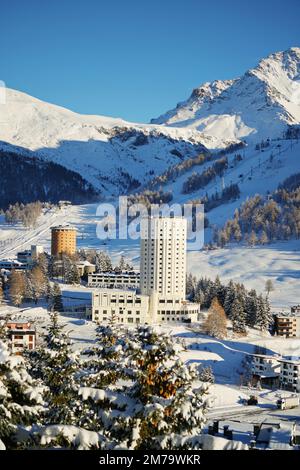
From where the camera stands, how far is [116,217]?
105250 mm

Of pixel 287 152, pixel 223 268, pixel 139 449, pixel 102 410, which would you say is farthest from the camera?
pixel 287 152

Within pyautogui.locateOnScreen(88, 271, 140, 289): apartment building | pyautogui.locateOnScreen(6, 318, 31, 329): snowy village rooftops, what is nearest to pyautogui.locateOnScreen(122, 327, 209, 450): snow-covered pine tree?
pyautogui.locateOnScreen(6, 318, 31, 329): snowy village rooftops

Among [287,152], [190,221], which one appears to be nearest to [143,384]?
[190,221]

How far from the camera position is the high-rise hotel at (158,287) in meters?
42.4

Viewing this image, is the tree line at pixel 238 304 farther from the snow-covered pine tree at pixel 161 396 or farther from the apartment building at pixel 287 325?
the snow-covered pine tree at pixel 161 396

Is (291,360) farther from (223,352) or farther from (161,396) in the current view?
(161,396)

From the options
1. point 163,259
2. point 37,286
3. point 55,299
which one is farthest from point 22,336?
point 163,259

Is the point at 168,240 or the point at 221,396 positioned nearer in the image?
the point at 221,396

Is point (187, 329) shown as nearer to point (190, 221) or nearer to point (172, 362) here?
point (172, 362)

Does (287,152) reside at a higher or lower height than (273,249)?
higher

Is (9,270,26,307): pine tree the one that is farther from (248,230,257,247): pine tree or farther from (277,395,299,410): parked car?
(248,230,257,247): pine tree

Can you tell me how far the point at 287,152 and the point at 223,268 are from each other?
62864 mm

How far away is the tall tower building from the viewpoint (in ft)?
154

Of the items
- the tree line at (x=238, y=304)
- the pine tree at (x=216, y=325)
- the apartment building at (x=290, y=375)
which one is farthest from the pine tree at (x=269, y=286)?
the apartment building at (x=290, y=375)
